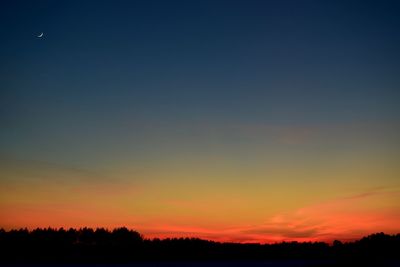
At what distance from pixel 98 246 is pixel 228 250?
60690mm

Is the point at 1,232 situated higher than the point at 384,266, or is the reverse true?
the point at 1,232

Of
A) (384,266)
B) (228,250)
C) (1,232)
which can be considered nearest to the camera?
(384,266)

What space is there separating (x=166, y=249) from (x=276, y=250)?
54.4m

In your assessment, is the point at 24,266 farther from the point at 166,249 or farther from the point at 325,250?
the point at 325,250

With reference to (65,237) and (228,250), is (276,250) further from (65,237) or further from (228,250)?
(65,237)

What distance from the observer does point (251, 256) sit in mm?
174875

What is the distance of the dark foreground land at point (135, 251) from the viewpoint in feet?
449

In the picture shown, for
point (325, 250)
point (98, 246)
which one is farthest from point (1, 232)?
point (325, 250)

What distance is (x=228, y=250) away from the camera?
186 metres

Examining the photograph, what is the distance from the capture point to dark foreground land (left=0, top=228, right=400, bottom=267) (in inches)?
5384

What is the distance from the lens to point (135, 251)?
165 metres

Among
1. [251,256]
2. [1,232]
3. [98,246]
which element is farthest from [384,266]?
[1,232]

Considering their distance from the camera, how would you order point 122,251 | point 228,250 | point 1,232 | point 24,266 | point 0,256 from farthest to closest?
1. point 228,250
2. point 122,251
3. point 1,232
4. point 0,256
5. point 24,266

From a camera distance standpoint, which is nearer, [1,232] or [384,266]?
[384,266]
